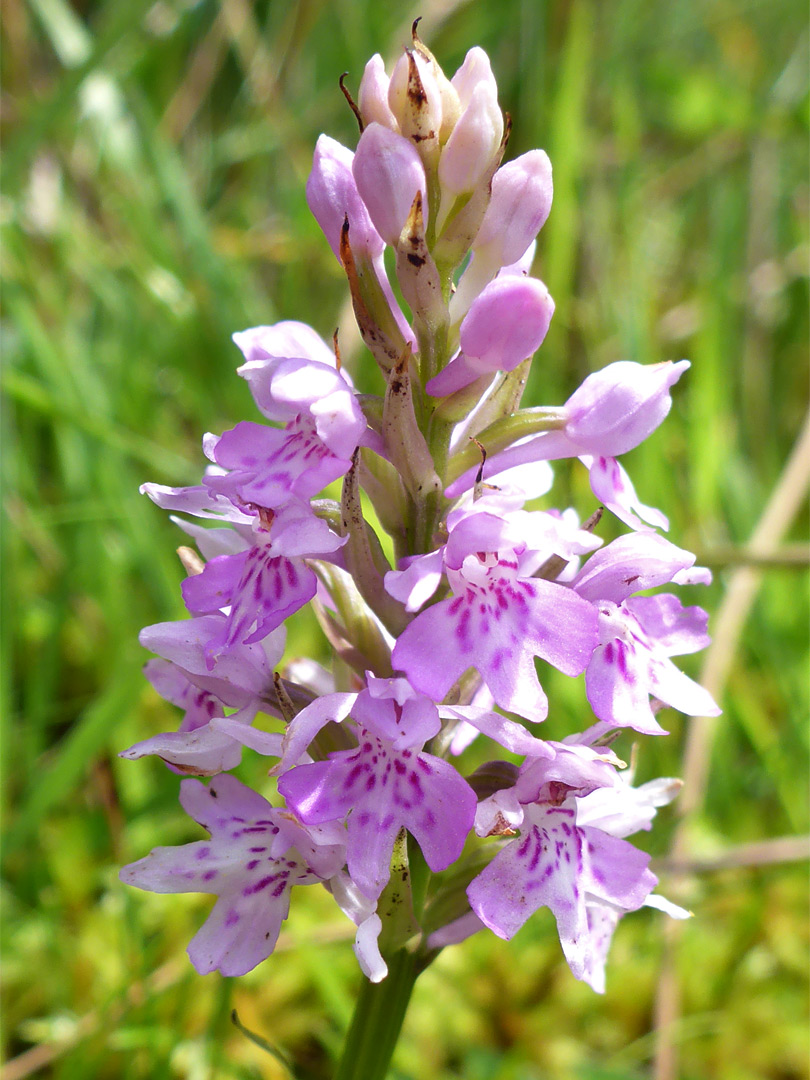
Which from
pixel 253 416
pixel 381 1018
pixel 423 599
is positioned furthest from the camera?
pixel 253 416

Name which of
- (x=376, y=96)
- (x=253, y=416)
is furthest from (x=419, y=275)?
(x=253, y=416)

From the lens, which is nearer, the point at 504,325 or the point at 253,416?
the point at 504,325

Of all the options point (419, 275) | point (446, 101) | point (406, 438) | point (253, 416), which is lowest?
point (253, 416)

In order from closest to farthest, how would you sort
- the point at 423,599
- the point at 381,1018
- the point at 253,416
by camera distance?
the point at 423,599
the point at 381,1018
the point at 253,416

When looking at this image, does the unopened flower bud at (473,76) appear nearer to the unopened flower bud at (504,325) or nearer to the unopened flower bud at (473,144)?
the unopened flower bud at (473,144)

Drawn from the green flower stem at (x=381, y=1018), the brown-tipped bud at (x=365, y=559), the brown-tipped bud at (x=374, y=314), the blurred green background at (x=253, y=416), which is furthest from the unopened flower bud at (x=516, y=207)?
the blurred green background at (x=253, y=416)

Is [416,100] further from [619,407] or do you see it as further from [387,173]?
[619,407]
